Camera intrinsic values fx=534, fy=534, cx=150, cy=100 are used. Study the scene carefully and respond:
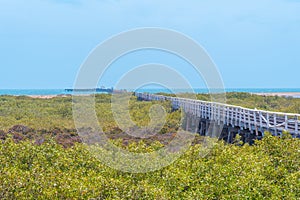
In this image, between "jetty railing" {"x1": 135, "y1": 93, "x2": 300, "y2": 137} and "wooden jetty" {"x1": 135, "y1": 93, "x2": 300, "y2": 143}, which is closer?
"jetty railing" {"x1": 135, "y1": 93, "x2": 300, "y2": 137}

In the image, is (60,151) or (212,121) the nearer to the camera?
(60,151)

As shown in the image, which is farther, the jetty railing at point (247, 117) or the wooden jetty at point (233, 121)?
the wooden jetty at point (233, 121)

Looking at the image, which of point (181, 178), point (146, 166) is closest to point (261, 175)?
point (181, 178)

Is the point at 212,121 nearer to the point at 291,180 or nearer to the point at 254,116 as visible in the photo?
the point at 254,116

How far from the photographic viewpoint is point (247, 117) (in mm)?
35969

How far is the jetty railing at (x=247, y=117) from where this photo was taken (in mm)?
29517

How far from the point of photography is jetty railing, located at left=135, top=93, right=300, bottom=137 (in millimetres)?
29517

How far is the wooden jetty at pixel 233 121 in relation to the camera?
30.5 m

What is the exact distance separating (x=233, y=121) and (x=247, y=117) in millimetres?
3002

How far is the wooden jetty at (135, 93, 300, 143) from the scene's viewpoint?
1200 inches

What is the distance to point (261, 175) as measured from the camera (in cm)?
1811

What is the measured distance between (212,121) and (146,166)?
2526 cm

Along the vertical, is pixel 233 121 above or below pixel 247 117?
below

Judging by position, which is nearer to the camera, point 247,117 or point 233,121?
point 247,117
